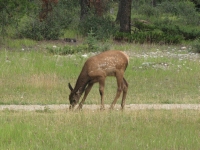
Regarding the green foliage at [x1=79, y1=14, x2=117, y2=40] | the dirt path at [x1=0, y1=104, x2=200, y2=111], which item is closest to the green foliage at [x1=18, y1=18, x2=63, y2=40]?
the green foliage at [x1=79, y1=14, x2=117, y2=40]

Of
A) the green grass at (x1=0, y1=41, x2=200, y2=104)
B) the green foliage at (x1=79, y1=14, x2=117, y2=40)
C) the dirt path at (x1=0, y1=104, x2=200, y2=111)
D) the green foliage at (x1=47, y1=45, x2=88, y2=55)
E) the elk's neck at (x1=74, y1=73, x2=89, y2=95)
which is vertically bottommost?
the green foliage at (x1=79, y1=14, x2=117, y2=40)

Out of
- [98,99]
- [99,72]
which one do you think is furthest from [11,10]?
[99,72]

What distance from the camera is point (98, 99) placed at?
15.9 metres

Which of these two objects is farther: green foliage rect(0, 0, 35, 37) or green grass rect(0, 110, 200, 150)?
green foliage rect(0, 0, 35, 37)

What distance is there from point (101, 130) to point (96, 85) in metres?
9.13

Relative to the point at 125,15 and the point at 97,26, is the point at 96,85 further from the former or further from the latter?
the point at 125,15

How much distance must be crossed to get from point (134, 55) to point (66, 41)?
236 inches

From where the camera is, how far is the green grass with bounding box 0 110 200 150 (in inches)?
356

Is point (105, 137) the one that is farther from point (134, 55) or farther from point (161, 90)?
point (134, 55)

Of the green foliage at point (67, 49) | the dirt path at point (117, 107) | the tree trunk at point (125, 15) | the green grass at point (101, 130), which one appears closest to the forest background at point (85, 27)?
the tree trunk at point (125, 15)

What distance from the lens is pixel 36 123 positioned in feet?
35.5

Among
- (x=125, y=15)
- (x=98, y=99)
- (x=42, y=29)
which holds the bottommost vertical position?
(x=42, y=29)

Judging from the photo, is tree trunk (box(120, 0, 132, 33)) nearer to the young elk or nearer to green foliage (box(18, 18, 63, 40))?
green foliage (box(18, 18, 63, 40))

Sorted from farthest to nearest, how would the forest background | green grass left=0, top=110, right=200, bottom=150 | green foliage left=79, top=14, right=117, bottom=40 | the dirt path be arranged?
1. green foliage left=79, top=14, right=117, bottom=40
2. the forest background
3. the dirt path
4. green grass left=0, top=110, right=200, bottom=150
